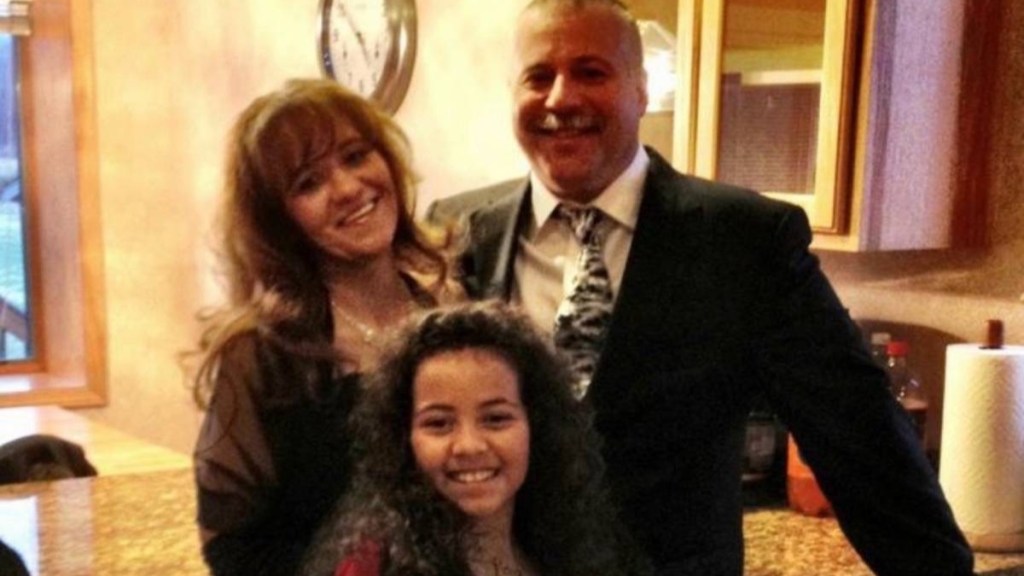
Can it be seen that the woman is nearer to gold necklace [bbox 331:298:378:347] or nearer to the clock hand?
gold necklace [bbox 331:298:378:347]

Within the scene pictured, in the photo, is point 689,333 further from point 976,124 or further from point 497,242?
point 976,124

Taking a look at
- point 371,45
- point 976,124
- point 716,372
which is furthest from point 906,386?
point 371,45

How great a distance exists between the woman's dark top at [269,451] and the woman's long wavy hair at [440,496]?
3.2 inches

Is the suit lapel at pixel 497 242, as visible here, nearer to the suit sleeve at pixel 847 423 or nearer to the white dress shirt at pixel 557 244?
the white dress shirt at pixel 557 244

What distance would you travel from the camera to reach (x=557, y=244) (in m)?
1.35

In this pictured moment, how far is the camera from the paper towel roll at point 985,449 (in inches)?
63.6

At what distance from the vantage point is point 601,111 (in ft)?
4.17

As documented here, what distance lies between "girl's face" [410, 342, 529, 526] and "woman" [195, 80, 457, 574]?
0.18 meters

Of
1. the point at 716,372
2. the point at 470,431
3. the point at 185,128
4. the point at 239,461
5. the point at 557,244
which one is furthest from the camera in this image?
the point at 185,128

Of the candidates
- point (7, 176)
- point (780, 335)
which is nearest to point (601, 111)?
point (780, 335)

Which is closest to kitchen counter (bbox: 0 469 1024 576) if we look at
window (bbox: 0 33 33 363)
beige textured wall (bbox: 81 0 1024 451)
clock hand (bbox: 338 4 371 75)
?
beige textured wall (bbox: 81 0 1024 451)

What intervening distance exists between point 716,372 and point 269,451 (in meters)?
0.48

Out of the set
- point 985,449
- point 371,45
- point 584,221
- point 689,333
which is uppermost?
point 371,45

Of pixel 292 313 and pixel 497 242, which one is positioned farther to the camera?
pixel 497 242
